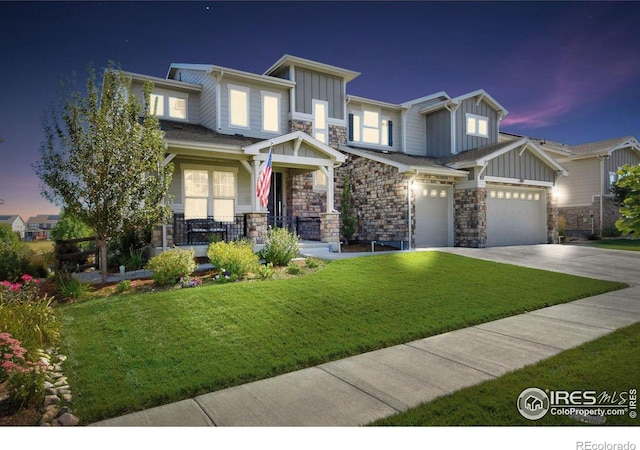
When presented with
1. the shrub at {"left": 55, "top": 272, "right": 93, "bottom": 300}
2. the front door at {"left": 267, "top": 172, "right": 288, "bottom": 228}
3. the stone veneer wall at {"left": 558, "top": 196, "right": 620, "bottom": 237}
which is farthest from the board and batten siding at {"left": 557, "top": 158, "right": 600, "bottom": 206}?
the shrub at {"left": 55, "top": 272, "right": 93, "bottom": 300}

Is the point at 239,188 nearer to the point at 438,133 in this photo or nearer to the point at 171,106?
the point at 171,106

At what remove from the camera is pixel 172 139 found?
9141 millimetres

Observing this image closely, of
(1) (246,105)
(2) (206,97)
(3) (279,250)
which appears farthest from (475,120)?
(3) (279,250)

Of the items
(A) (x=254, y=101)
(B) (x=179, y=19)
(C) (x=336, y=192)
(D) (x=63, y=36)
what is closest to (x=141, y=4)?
(B) (x=179, y=19)

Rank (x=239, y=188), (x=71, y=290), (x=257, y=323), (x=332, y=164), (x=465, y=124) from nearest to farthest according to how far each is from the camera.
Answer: (x=257, y=323)
(x=71, y=290)
(x=332, y=164)
(x=239, y=188)
(x=465, y=124)

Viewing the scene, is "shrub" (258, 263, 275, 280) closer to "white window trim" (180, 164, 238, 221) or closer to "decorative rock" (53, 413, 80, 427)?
"decorative rock" (53, 413, 80, 427)

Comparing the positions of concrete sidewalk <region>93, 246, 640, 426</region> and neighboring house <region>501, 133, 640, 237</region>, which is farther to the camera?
neighboring house <region>501, 133, 640, 237</region>

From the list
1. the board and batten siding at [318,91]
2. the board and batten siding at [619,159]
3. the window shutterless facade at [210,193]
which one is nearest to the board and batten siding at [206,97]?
the window shutterless facade at [210,193]

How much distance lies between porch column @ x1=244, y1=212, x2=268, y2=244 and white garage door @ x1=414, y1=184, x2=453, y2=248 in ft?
18.0

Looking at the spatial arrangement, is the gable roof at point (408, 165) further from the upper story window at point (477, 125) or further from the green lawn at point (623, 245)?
the green lawn at point (623, 245)

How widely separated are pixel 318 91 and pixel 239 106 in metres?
3.02

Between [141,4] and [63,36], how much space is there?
2.57 ft

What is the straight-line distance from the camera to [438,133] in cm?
1602

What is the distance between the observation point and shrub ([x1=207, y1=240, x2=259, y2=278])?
275 inches
